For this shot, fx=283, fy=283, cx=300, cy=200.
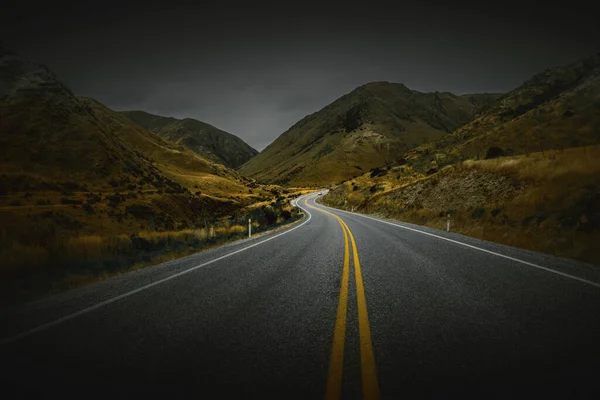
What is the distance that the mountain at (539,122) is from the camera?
33.3 meters

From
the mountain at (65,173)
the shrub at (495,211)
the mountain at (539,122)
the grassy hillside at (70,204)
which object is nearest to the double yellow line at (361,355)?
the grassy hillside at (70,204)

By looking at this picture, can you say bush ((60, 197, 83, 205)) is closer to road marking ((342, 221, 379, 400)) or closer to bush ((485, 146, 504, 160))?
road marking ((342, 221, 379, 400))

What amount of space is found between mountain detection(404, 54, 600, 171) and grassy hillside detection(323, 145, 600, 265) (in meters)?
4.85

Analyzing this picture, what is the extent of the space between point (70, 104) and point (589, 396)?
188 ft

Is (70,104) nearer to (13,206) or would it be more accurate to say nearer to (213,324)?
(13,206)

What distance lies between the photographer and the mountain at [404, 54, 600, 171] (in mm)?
33281

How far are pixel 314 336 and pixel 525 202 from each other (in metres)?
16.1

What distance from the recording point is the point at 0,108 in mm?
36812

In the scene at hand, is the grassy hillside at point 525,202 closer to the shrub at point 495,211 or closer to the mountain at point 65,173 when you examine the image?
the shrub at point 495,211

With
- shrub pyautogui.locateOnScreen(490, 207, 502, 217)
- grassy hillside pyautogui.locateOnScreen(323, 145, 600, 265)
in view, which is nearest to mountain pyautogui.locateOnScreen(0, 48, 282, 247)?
grassy hillside pyautogui.locateOnScreen(323, 145, 600, 265)

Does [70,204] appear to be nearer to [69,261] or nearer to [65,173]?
[65,173]

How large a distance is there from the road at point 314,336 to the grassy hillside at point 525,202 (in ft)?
15.9

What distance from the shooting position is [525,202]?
47.9ft

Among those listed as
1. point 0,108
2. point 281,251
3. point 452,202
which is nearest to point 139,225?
point 281,251
